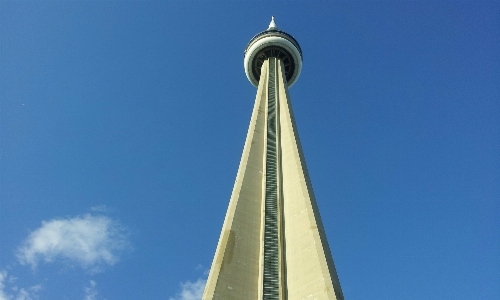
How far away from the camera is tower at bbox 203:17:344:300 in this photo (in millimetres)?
17984

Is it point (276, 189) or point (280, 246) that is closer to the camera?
point (280, 246)

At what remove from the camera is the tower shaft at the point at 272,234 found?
58.9ft

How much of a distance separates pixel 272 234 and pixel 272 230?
0.86 ft

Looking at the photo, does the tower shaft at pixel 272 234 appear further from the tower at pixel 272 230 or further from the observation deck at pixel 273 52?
the observation deck at pixel 273 52

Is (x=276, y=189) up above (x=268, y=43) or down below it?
below

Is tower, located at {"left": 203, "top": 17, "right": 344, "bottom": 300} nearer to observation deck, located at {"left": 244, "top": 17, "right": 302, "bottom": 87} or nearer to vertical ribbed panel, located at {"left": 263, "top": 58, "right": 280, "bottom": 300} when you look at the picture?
vertical ribbed panel, located at {"left": 263, "top": 58, "right": 280, "bottom": 300}

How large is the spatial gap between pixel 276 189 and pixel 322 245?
537 cm

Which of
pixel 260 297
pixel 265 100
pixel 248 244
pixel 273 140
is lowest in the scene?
pixel 260 297

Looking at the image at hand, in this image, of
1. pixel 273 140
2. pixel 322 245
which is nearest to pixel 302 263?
pixel 322 245

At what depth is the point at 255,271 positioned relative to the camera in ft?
63.1

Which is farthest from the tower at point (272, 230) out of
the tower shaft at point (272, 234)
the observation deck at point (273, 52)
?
the observation deck at point (273, 52)

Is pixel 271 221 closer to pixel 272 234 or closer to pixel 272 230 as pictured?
pixel 272 230

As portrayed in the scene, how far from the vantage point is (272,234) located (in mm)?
21141

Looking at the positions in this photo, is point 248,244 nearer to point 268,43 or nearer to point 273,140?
point 273,140
